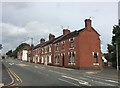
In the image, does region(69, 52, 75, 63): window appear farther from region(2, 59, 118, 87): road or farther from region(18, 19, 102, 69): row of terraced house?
region(2, 59, 118, 87): road

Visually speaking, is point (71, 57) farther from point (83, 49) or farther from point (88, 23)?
point (88, 23)

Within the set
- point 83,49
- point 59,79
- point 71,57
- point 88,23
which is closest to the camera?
point 59,79

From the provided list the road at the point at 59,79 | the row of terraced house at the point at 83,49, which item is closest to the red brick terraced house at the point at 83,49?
the row of terraced house at the point at 83,49

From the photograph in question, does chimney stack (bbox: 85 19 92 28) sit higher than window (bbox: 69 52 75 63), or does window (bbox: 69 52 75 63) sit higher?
chimney stack (bbox: 85 19 92 28)

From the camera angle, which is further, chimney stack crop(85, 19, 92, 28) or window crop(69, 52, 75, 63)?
window crop(69, 52, 75, 63)

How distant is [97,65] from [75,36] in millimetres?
7493

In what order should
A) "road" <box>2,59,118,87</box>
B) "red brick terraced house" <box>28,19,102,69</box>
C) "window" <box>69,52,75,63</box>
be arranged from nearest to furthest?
"road" <box>2,59,118,87</box> < "red brick terraced house" <box>28,19,102,69</box> < "window" <box>69,52,75,63</box>

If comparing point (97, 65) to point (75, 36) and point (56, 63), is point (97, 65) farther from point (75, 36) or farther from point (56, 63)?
point (56, 63)

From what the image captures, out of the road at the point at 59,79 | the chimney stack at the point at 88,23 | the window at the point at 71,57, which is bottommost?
the road at the point at 59,79

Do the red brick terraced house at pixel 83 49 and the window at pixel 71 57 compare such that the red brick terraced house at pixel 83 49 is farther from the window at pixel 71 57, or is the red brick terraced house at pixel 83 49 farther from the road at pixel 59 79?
the road at pixel 59 79

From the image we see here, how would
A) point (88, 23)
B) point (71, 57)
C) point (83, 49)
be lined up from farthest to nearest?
point (71, 57) → point (88, 23) → point (83, 49)

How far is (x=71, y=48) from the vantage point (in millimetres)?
52438

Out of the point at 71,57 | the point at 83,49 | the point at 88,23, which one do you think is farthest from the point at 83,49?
the point at 88,23

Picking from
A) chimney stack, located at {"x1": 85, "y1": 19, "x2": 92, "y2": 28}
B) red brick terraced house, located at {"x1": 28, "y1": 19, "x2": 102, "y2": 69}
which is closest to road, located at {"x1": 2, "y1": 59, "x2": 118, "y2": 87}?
red brick terraced house, located at {"x1": 28, "y1": 19, "x2": 102, "y2": 69}
